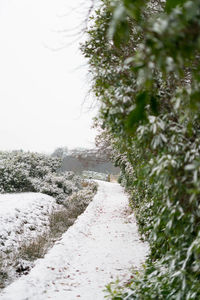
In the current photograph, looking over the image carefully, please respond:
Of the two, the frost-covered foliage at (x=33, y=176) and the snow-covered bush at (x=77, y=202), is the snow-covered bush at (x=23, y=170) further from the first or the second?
the snow-covered bush at (x=77, y=202)

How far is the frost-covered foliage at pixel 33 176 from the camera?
452 inches

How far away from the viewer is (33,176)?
43.1 ft

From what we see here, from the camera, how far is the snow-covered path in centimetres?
435

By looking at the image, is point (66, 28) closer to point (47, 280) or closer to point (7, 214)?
point (47, 280)

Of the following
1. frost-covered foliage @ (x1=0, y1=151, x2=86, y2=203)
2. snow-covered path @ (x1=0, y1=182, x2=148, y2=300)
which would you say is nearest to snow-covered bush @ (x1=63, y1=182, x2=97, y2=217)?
frost-covered foliage @ (x1=0, y1=151, x2=86, y2=203)

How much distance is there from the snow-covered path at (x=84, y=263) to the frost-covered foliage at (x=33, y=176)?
345 cm

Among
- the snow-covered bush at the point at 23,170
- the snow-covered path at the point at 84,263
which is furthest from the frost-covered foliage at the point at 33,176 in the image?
the snow-covered path at the point at 84,263

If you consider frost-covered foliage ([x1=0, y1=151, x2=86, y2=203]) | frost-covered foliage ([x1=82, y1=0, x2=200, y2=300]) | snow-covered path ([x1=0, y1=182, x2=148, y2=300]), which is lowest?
snow-covered path ([x1=0, y1=182, x2=148, y2=300])

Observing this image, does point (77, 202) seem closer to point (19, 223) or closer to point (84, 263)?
point (19, 223)

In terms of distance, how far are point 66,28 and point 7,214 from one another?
587cm

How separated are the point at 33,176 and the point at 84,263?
7914 millimetres

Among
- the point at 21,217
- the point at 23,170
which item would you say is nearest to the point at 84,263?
the point at 21,217

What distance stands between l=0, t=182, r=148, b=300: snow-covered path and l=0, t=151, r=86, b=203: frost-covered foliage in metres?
3.45

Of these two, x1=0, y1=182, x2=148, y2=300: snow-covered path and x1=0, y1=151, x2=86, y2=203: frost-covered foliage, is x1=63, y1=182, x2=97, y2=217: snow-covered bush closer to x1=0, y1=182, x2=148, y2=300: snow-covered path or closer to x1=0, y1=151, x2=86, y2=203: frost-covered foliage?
x1=0, y1=151, x2=86, y2=203: frost-covered foliage
